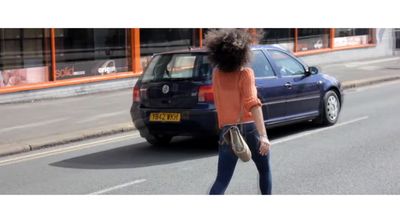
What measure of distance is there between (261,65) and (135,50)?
26.5 ft

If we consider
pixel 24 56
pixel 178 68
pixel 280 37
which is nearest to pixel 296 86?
pixel 178 68

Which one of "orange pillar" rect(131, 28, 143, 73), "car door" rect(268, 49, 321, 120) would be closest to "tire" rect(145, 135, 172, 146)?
"car door" rect(268, 49, 321, 120)

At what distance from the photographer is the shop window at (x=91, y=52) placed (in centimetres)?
1534

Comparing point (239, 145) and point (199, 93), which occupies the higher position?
point (199, 93)

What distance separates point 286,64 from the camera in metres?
9.98

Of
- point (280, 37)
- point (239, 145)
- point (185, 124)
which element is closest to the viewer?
point (239, 145)

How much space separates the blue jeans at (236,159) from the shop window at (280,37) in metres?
15.9

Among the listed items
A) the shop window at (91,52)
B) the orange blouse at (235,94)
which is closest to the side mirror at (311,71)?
the orange blouse at (235,94)

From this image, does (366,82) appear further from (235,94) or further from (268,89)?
(235,94)

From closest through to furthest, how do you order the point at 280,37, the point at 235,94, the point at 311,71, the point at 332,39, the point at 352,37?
1. the point at 235,94
2. the point at 311,71
3. the point at 280,37
4. the point at 332,39
5. the point at 352,37

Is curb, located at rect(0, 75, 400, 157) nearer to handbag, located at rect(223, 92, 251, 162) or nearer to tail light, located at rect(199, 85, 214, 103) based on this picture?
tail light, located at rect(199, 85, 214, 103)

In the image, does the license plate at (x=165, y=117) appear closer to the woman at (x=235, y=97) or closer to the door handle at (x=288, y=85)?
the door handle at (x=288, y=85)

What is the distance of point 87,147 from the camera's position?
31.6 ft

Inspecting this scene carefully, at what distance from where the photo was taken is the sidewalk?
10000mm
